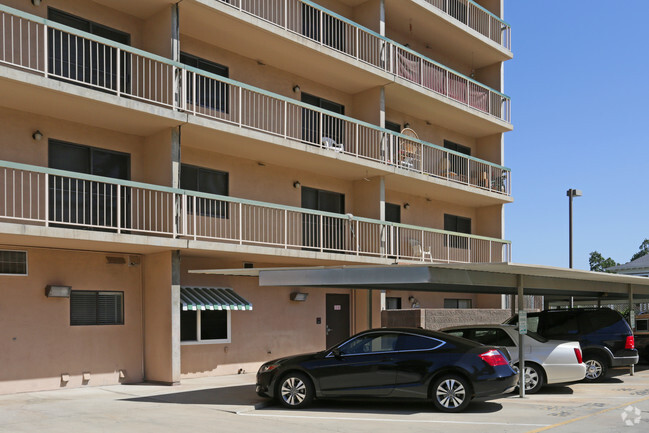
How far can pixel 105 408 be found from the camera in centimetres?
1248

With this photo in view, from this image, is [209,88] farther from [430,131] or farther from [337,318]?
[430,131]

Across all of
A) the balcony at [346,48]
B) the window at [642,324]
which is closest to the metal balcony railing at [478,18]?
the balcony at [346,48]

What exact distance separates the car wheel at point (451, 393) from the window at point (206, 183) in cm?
815

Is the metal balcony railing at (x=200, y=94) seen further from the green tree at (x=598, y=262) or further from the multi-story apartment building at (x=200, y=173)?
the green tree at (x=598, y=262)

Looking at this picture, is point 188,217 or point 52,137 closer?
point 52,137

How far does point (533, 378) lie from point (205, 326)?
8.51 meters

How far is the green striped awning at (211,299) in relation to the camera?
16781 millimetres

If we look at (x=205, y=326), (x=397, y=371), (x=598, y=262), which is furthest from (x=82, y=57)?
(x=598, y=262)

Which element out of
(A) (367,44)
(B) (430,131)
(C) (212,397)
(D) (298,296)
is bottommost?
(C) (212,397)

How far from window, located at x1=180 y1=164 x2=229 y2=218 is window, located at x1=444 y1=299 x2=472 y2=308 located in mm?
11760

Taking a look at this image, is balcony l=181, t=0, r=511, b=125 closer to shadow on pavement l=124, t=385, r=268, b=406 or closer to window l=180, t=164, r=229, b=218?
window l=180, t=164, r=229, b=218

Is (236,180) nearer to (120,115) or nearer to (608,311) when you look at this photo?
(120,115)

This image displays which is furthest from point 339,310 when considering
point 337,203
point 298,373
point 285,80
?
point 298,373

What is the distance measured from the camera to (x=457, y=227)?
28.4 metres
